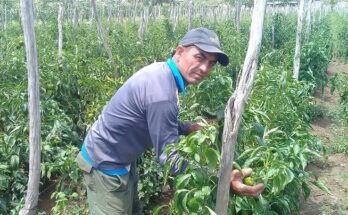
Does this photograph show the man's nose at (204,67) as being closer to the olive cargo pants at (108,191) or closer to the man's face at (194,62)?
the man's face at (194,62)

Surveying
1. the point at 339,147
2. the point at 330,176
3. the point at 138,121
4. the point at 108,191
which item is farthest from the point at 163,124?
the point at 339,147

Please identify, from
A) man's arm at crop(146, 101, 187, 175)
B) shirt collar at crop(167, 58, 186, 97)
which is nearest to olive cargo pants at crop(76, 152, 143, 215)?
man's arm at crop(146, 101, 187, 175)

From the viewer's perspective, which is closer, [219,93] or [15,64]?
[219,93]

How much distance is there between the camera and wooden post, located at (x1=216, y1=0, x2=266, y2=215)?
1.81m

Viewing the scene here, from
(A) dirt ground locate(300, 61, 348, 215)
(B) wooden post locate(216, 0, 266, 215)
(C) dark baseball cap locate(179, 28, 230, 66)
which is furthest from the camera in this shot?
(A) dirt ground locate(300, 61, 348, 215)

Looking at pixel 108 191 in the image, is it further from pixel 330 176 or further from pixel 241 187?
pixel 330 176

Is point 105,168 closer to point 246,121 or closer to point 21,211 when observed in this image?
point 246,121

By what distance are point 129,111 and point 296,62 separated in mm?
5111

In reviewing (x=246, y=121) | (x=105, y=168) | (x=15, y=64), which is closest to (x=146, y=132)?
(x=105, y=168)

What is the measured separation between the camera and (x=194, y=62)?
2229 millimetres

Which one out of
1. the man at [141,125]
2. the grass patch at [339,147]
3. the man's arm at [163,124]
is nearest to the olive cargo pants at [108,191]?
the man at [141,125]

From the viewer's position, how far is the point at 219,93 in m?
2.98

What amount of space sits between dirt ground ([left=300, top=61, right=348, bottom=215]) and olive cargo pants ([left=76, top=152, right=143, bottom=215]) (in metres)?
1.26

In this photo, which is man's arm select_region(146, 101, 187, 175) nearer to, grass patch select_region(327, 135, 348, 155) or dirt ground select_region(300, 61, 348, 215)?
dirt ground select_region(300, 61, 348, 215)
